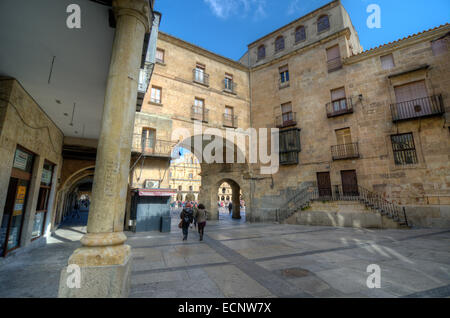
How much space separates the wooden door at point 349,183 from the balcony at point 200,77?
40.2ft

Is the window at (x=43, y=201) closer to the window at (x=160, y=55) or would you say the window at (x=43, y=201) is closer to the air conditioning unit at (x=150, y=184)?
the air conditioning unit at (x=150, y=184)

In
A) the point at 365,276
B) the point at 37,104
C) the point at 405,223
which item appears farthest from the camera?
the point at 405,223

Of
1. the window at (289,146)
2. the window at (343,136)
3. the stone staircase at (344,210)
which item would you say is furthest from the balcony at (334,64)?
the stone staircase at (344,210)

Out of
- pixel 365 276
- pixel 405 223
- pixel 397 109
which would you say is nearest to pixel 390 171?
pixel 405 223

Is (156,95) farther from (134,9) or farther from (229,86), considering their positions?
(134,9)

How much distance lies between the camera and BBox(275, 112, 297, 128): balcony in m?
17.1

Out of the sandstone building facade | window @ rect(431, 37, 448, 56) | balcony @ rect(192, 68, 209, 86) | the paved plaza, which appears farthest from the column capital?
window @ rect(431, 37, 448, 56)

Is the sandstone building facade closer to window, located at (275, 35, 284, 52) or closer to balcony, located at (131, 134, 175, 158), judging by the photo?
window, located at (275, 35, 284, 52)

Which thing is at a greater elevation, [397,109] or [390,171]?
[397,109]

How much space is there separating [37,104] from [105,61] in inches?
165

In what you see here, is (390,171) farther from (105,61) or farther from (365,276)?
(105,61)

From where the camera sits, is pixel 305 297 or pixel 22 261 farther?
pixel 22 261

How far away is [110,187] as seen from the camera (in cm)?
325

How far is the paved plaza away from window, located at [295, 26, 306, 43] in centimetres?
1708
